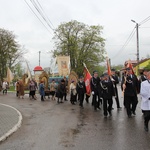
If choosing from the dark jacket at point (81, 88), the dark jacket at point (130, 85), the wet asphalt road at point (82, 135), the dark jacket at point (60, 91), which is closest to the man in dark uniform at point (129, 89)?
the dark jacket at point (130, 85)

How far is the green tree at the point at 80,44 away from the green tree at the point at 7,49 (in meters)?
9.11

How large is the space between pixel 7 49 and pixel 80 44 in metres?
14.9

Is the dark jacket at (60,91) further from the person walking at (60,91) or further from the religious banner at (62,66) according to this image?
the religious banner at (62,66)

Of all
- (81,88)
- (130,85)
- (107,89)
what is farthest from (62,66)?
(130,85)

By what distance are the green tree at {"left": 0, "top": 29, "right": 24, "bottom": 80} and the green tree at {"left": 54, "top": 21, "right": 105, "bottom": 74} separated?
29.9ft

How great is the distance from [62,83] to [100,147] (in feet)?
41.1

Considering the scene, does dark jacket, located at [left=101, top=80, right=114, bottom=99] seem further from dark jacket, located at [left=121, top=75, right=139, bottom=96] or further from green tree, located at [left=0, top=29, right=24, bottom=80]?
green tree, located at [left=0, top=29, right=24, bottom=80]

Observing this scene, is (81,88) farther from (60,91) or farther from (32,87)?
(32,87)

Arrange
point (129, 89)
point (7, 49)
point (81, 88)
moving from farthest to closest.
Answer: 1. point (7, 49)
2. point (81, 88)
3. point (129, 89)

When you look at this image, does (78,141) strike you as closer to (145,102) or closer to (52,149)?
(52,149)

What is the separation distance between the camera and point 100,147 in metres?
6.18

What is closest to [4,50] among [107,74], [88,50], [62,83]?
[88,50]

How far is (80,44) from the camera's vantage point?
56.2 meters

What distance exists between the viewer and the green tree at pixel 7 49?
49000 mm
